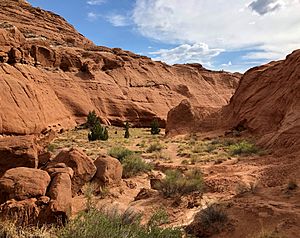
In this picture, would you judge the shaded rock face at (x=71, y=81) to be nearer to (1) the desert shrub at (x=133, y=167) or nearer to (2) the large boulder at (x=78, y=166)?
(1) the desert shrub at (x=133, y=167)

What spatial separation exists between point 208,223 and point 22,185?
3.82 meters

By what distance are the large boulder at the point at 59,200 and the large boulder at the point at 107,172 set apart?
2.18m

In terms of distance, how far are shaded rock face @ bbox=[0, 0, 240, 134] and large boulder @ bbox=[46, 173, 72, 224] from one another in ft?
56.6

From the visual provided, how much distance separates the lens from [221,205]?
23.4ft

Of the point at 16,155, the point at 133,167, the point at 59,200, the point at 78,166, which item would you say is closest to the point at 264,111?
the point at 133,167

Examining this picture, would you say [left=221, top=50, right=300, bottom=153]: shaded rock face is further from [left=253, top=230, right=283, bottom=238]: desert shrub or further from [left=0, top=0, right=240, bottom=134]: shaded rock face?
[left=0, top=0, right=240, bottom=134]: shaded rock face

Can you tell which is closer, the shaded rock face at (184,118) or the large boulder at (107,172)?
the large boulder at (107,172)

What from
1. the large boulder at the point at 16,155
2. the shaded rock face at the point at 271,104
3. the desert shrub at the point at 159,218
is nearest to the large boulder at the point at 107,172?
the large boulder at the point at 16,155

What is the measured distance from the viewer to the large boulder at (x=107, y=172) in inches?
374

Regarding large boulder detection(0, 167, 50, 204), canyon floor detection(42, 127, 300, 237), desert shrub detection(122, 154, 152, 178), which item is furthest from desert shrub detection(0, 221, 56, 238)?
desert shrub detection(122, 154, 152, 178)

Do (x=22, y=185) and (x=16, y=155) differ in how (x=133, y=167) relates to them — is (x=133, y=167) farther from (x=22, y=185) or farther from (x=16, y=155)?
(x=22, y=185)

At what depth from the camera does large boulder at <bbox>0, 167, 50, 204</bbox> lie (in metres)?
6.42

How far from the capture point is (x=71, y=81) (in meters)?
38.6

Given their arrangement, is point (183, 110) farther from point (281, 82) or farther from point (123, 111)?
point (123, 111)
